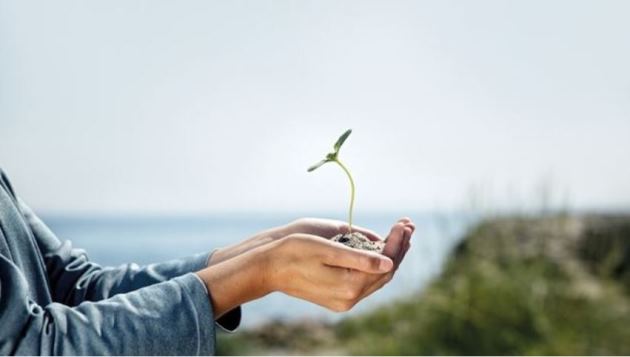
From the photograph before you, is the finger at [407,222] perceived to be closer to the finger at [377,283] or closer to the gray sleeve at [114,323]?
the finger at [377,283]

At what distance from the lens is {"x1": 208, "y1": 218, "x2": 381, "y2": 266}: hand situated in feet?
3.89

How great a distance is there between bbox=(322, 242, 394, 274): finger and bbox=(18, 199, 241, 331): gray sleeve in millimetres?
307

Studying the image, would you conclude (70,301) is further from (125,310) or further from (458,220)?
(458,220)

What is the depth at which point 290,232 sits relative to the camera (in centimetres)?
120

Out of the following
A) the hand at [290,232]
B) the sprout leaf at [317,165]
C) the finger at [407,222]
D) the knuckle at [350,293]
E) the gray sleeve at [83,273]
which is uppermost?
the sprout leaf at [317,165]

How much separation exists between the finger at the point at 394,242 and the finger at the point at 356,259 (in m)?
0.09

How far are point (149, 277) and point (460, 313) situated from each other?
7.26ft

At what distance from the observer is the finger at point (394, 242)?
1.05 metres

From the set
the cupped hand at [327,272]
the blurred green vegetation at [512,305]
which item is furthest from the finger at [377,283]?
the blurred green vegetation at [512,305]

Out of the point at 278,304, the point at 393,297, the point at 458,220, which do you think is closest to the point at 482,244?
the point at 458,220

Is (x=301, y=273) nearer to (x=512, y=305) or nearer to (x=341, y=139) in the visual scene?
(x=341, y=139)

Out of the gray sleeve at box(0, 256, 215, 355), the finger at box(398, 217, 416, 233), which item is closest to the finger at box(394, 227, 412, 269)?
the finger at box(398, 217, 416, 233)

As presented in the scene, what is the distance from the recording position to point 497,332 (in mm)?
3131

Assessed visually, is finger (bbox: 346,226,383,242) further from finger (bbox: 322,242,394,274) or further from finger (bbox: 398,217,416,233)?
finger (bbox: 322,242,394,274)
